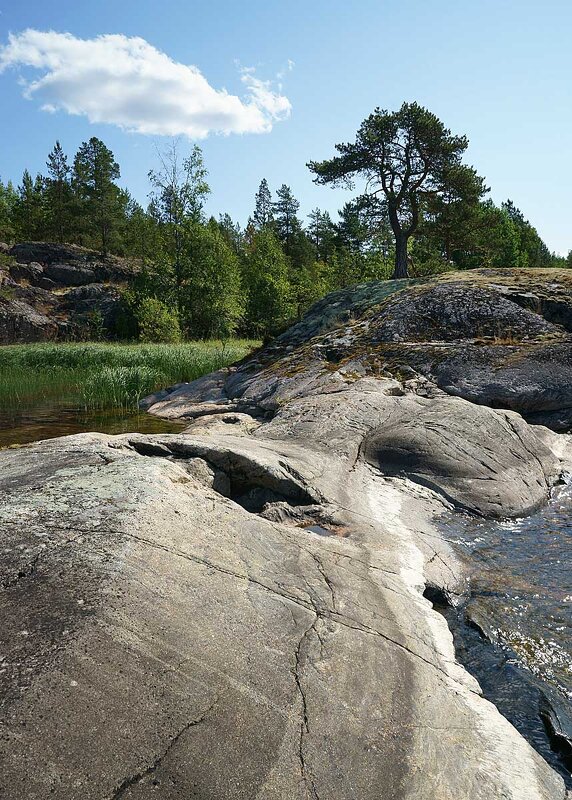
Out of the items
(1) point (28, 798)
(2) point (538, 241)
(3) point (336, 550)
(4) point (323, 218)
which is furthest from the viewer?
(4) point (323, 218)

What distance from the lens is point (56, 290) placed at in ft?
174

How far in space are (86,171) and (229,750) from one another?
69.7m

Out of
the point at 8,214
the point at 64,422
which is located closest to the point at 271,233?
the point at 8,214

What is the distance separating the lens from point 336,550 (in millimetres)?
4961

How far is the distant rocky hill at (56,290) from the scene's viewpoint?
4528cm

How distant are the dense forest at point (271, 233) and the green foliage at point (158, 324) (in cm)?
9

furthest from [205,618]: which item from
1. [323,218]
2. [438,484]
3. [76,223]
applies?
[323,218]

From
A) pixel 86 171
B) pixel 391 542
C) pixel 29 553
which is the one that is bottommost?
pixel 391 542

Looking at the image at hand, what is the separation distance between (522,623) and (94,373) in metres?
18.5

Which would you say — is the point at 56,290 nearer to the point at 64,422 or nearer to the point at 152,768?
the point at 64,422

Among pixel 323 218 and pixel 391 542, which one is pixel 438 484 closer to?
pixel 391 542

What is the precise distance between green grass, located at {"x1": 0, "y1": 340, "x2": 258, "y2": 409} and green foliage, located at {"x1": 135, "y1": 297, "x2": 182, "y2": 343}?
9430 mm

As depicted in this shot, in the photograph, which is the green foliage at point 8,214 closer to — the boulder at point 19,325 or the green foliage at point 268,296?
the boulder at point 19,325

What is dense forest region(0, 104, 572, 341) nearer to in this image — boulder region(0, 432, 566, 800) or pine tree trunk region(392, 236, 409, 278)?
pine tree trunk region(392, 236, 409, 278)
